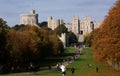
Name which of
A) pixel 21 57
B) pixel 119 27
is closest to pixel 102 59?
pixel 119 27

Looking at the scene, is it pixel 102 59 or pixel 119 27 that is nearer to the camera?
pixel 119 27

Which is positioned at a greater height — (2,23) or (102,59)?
(2,23)

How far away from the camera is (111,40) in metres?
52.5

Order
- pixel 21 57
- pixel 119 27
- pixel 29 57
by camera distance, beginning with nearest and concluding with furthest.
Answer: pixel 119 27 < pixel 21 57 < pixel 29 57

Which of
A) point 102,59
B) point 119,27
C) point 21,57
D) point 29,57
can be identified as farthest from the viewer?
point 29,57

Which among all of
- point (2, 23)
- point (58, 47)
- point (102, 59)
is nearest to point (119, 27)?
point (102, 59)

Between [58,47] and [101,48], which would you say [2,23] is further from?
[58,47]

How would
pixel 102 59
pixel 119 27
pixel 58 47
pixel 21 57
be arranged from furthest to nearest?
pixel 58 47 → pixel 21 57 → pixel 102 59 → pixel 119 27

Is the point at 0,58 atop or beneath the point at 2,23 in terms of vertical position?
beneath

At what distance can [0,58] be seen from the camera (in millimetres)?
57125

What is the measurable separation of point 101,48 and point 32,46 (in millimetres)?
24435

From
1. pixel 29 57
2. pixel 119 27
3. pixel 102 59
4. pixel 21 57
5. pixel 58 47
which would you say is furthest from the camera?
pixel 58 47

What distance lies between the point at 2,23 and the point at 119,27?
1526 centimetres

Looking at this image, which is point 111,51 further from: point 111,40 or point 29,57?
point 29,57
